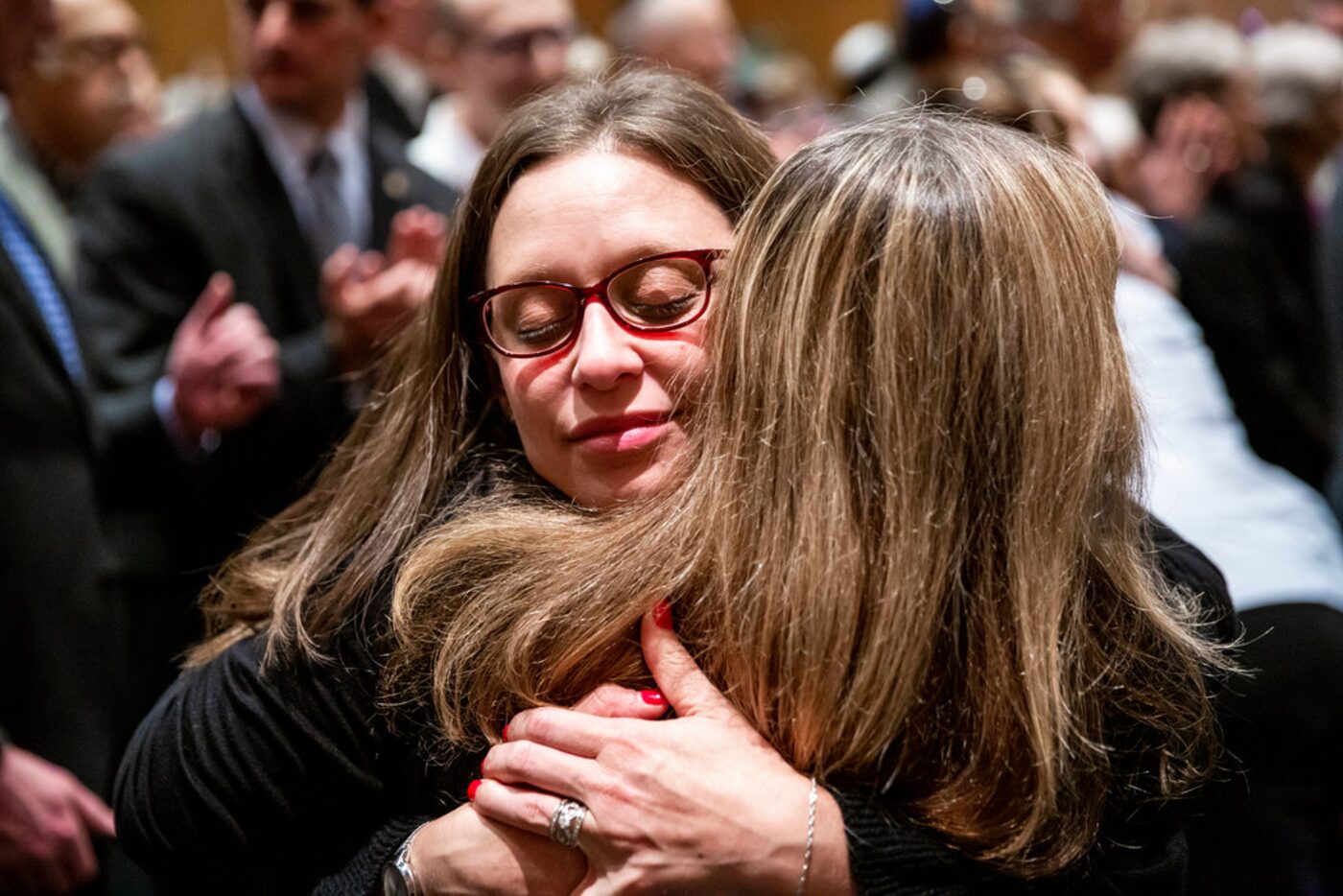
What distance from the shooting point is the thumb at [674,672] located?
4.13 feet

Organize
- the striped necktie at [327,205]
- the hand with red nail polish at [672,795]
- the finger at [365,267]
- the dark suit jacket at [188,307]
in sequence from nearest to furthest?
the hand with red nail polish at [672,795] → the finger at [365,267] → the dark suit jacket at [188,307] → the striped necktie at [327,205]

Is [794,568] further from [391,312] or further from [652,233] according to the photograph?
[391,312]

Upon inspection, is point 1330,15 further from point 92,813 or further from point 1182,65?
point 92,813

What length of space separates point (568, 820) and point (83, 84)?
3.38 m

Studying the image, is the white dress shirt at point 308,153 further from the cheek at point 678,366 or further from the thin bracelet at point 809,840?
the thin bracelet at point 809,840

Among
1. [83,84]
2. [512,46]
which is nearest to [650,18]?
[512,46]

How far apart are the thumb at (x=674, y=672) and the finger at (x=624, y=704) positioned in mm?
12

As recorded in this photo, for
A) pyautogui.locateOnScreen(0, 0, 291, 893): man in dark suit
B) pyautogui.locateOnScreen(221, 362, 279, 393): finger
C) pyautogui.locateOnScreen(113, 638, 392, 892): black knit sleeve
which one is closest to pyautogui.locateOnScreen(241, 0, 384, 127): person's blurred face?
pyautogui.locateOnScreen(0, 0, 291, 893): man in dark suit

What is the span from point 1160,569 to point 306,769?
32.2 inches

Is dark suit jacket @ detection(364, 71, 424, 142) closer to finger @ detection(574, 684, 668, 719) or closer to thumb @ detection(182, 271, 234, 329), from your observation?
thumb @ detection(182, 271, 234, 329)

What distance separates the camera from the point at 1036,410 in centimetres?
124

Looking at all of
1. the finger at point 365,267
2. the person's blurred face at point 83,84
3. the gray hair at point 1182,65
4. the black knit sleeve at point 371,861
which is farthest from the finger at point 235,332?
the gray hair at point 1182,65

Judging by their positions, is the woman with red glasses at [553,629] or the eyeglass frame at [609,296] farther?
the eyeglass frame at [609,296]

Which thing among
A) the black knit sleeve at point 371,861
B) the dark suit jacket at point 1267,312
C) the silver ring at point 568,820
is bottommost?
the dark suit jacket at point 1267,312
